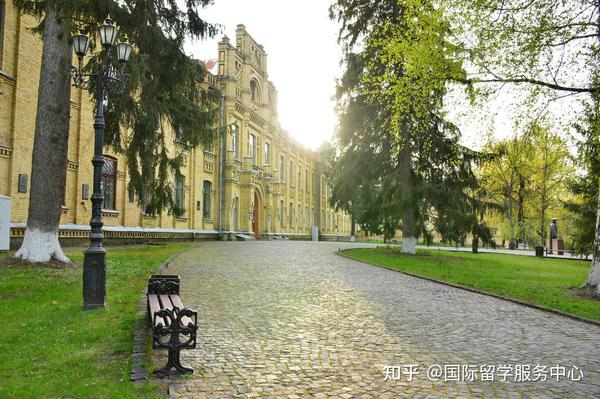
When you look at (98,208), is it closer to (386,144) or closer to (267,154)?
(386,144)

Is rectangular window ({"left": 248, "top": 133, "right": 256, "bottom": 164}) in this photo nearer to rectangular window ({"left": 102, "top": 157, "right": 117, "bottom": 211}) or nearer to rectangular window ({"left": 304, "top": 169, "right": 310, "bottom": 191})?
rectangular window ({"left": 304, "top": 169, "right": 310, "bottom": 191})

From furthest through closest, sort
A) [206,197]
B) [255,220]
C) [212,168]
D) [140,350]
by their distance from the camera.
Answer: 1. [255,220]
2. [212,168]
3. [206,197]
4. [140,350]

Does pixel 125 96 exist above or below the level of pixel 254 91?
below

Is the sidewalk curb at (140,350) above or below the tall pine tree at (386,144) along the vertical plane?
below

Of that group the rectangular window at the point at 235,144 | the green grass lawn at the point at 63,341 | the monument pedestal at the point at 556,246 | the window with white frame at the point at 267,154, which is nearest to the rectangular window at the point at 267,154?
the window with white frame at the point at 267,154

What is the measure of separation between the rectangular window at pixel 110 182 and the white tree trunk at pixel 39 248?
11.2 meters

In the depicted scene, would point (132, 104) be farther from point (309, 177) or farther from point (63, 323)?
point (309, 177)

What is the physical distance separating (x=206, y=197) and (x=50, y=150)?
2132cm

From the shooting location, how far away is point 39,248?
11.5 m

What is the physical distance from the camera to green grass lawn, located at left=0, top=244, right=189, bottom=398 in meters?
4.08

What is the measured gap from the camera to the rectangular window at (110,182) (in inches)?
886

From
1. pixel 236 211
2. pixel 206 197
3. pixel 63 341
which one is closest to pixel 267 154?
pixel 236 211
